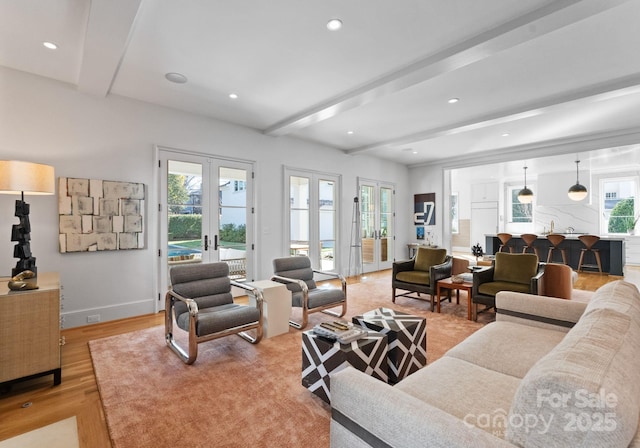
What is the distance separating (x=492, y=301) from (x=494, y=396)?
2694mm

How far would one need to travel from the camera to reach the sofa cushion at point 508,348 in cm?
184

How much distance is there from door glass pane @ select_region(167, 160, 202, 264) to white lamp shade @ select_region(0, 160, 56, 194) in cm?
176

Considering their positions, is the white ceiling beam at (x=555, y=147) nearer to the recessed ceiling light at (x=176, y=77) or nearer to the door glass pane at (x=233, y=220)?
the door glass pane at (x=233, y=220)

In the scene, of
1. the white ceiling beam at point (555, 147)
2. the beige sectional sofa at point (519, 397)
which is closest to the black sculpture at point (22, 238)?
the beige sectional sofa at point (519, 397)

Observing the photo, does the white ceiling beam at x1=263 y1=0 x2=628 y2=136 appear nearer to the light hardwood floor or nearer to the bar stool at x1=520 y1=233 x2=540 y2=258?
the light hardwood floor

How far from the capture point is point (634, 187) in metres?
8.84

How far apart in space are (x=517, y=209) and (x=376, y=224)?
236 inches

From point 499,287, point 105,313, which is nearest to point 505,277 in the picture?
point 499,287

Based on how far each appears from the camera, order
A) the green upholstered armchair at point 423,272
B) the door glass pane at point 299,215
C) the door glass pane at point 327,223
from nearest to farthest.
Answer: the green upholstered armchair at point 423,272, the door glass pane at point 299,215, the door glass pane at point 327,223

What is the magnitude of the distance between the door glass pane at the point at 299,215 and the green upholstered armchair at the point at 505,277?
3.29 metres

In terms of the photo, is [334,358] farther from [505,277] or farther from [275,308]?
[505,277]

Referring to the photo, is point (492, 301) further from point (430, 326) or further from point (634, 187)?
point (634, 187)

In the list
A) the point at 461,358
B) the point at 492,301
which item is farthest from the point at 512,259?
the point at 461,358

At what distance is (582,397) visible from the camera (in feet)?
2.87
